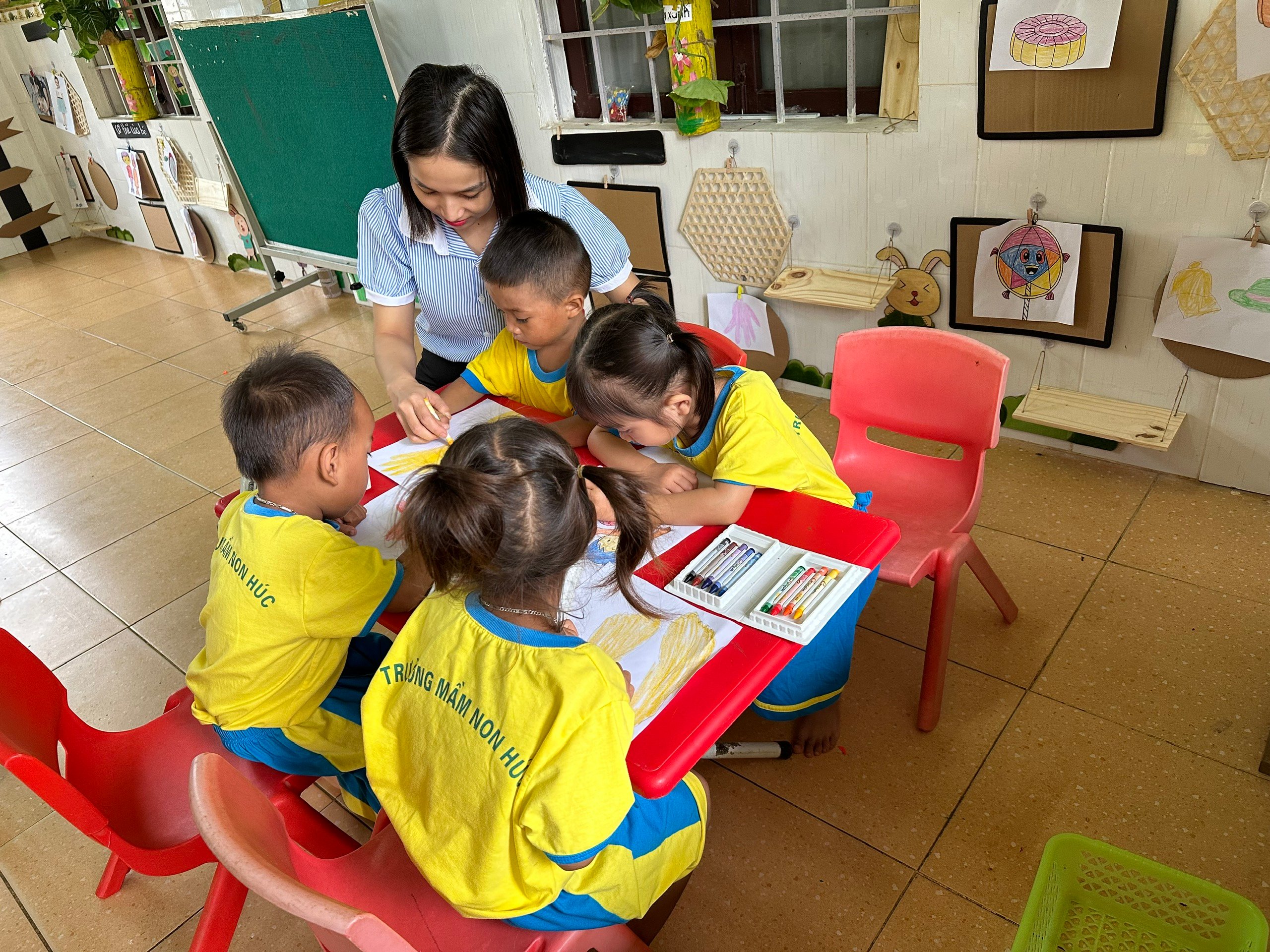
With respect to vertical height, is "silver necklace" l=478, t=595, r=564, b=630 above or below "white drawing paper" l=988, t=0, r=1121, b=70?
below

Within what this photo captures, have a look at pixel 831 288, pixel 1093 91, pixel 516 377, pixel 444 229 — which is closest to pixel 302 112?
pixel 444 229

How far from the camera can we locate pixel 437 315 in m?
1.84

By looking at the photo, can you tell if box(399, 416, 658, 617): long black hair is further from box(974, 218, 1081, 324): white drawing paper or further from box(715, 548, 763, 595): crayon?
box(974, 218, 1081, 324): white drawing paper

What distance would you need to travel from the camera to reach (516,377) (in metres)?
1.68

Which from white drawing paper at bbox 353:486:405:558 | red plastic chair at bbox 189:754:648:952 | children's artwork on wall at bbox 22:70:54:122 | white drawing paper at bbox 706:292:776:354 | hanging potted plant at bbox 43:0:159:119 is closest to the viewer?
red plastic chair at bbox 189:754:648:952

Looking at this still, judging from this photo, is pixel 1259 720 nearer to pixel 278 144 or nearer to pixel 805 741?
pixel 805 741

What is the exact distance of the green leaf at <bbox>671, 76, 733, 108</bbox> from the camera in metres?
2.48

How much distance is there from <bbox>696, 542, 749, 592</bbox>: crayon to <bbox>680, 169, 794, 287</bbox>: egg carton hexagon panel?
1713 mm

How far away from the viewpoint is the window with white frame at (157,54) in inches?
181

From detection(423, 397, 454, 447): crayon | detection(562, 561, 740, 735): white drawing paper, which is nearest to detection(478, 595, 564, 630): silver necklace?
detection(562, 561, 740, 735): white drawing paper

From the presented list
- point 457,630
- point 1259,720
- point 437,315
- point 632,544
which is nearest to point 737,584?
point 632,544

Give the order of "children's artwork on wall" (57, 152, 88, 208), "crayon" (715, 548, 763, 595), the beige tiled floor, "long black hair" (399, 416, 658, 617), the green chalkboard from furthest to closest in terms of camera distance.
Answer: "children's artwork on wall" (57, 152, 88, 208) → the green chalkboard → the beige tiled floor → "crayon" (715, 548, 763, 595) → "long black hair" (399, 416, 658, 617)

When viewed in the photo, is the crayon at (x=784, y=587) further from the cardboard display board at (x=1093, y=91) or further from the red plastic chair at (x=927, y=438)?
the cardboard display board at (x=1093, y=91)

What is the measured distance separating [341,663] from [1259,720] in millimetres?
1639
